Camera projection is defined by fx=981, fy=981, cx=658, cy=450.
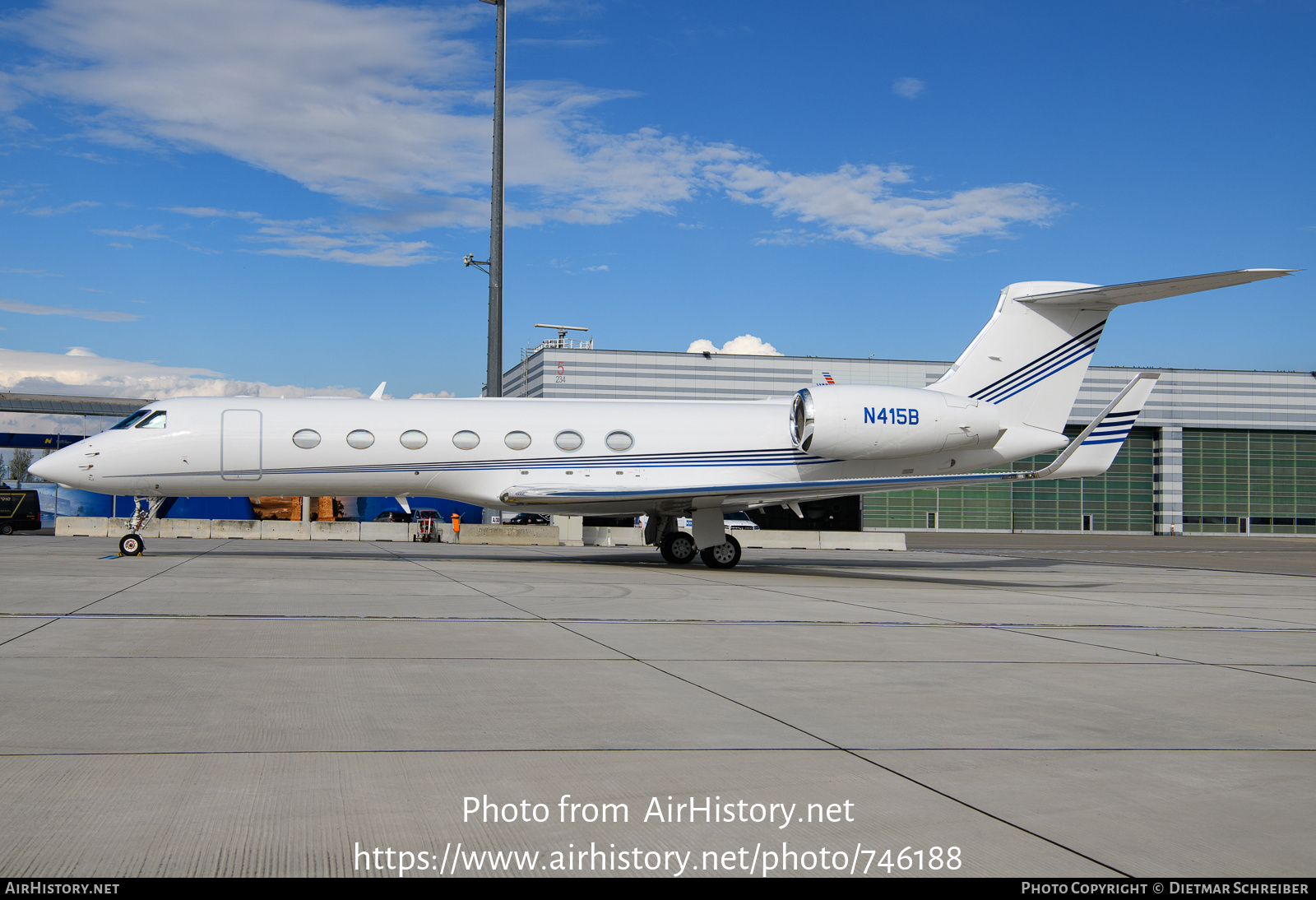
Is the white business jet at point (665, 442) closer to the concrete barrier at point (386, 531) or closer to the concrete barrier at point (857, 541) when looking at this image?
the concrete barrier at point (857, 541)

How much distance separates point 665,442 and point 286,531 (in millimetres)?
17729

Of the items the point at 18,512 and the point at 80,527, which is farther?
the point at 18,512

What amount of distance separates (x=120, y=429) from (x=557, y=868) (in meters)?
17.8

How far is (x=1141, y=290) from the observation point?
57.1 ft

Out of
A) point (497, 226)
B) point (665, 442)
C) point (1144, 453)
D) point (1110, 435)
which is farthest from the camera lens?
point (1144, 453)

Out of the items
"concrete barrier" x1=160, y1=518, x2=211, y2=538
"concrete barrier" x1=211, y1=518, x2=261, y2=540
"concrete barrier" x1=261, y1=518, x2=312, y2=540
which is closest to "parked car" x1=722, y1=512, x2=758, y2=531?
"concrete barrier" x1=261, y1=518, x2=312, y2=540

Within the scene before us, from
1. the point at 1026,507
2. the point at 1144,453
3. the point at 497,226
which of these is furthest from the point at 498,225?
the point at 1144,453

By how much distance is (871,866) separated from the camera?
335cm

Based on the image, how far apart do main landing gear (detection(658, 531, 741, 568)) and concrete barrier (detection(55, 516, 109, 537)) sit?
2203 cm

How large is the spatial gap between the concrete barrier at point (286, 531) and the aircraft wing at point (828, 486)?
51.6 ft

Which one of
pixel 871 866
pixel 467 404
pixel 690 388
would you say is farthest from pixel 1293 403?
pixel 871 866

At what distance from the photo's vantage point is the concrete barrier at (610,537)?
33.4 m

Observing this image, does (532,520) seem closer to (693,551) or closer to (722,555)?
(693,551)

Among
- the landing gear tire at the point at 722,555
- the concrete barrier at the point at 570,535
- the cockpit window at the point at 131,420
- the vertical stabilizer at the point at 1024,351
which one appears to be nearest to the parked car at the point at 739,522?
the concrete barrier at the point at 570,535
